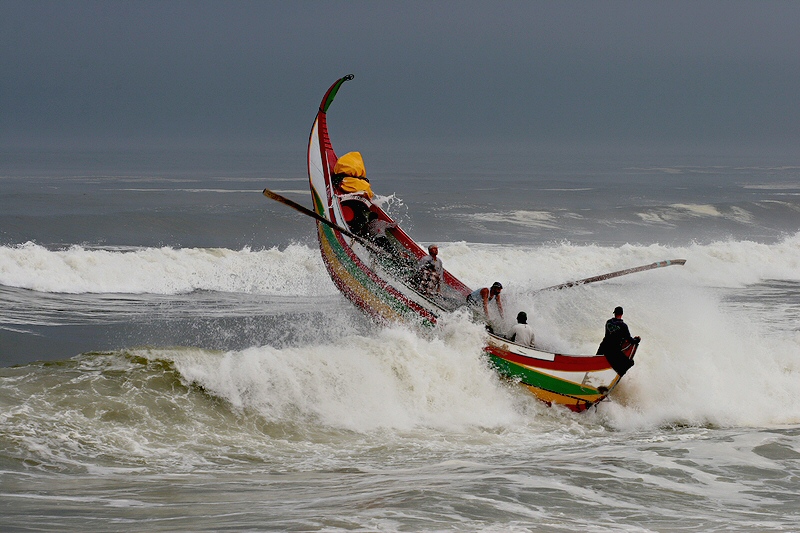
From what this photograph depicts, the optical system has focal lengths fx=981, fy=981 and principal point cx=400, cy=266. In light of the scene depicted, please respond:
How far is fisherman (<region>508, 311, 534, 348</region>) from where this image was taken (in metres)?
13.7

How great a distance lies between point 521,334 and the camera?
13.7m

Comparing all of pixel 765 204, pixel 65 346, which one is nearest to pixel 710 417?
pixel 65 346

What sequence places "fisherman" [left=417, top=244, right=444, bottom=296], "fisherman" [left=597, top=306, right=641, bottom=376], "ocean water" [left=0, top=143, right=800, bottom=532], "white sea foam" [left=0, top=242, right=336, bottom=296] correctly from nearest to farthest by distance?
"ocean water" [left=0, top=143, right=800, bottom=532] < "fisherman" [left=597, top=306, right=641, bottom=376] < "fisherman" [left=417, top=244, right=444, bottom=296] < "white sea foam" [left=0, top=242, right=336, bottom=296]

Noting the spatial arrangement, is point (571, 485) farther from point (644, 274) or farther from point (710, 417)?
point (644, 274)

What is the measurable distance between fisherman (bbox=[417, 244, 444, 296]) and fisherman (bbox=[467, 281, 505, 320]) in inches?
22.7

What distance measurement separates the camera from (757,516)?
8695mm

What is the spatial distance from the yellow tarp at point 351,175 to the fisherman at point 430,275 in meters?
2.07

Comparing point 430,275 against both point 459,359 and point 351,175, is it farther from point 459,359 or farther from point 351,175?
point 351,175

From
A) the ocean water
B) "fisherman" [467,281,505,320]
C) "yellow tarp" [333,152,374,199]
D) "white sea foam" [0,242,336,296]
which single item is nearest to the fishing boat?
"yellow tarp" [333,152,374,199]

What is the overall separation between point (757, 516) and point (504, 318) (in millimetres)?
6227

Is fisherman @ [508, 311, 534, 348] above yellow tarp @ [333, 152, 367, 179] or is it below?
below

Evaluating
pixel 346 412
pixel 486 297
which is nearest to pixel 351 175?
pixel 486 297

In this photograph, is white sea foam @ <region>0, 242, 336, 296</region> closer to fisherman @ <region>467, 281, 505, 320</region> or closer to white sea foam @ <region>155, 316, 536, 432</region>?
fisherman @ <region>467, 281, 505, 320</region>

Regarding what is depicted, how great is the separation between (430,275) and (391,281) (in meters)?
0.68
